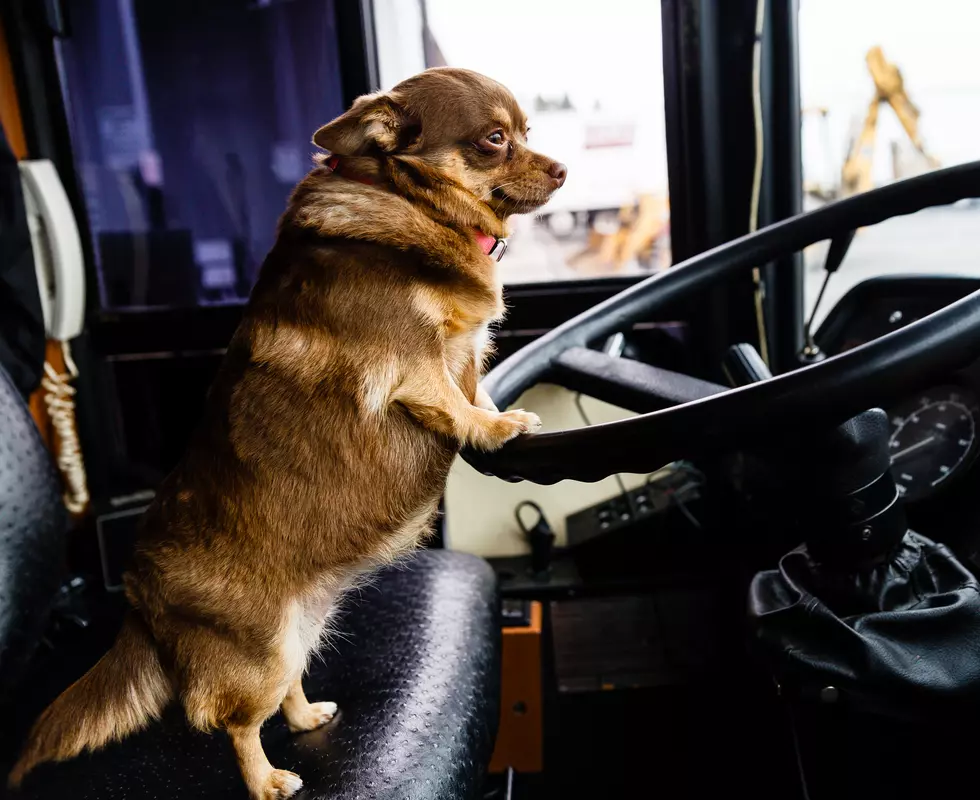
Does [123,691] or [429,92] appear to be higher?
[429,92]

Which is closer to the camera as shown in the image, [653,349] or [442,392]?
[442,392]

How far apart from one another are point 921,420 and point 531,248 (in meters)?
1.20

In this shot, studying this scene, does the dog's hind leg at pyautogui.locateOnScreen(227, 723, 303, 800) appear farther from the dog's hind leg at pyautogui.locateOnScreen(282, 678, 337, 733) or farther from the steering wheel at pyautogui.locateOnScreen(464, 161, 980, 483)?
the steering wheel at pyautogui.locateOnScreen(464, 161, 980, 483)

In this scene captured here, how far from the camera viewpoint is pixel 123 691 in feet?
2.99

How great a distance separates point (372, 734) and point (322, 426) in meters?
0.37

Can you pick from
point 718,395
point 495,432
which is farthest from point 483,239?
point 718,395

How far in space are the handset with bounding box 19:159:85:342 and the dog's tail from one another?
137 cm

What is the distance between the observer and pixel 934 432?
1.28 meters

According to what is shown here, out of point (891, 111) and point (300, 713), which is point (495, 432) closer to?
point (300, 713)


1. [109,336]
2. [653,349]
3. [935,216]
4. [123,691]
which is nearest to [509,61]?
[653,349]

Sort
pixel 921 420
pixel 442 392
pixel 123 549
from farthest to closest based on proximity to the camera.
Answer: pixel 123 549
pixel 921 420
pixel 442 392

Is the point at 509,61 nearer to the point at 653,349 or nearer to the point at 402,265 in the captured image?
the point at 653,349

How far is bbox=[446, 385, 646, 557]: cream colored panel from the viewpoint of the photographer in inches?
80.4

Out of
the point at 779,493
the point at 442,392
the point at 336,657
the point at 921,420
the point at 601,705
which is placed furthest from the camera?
the point at 601,705
